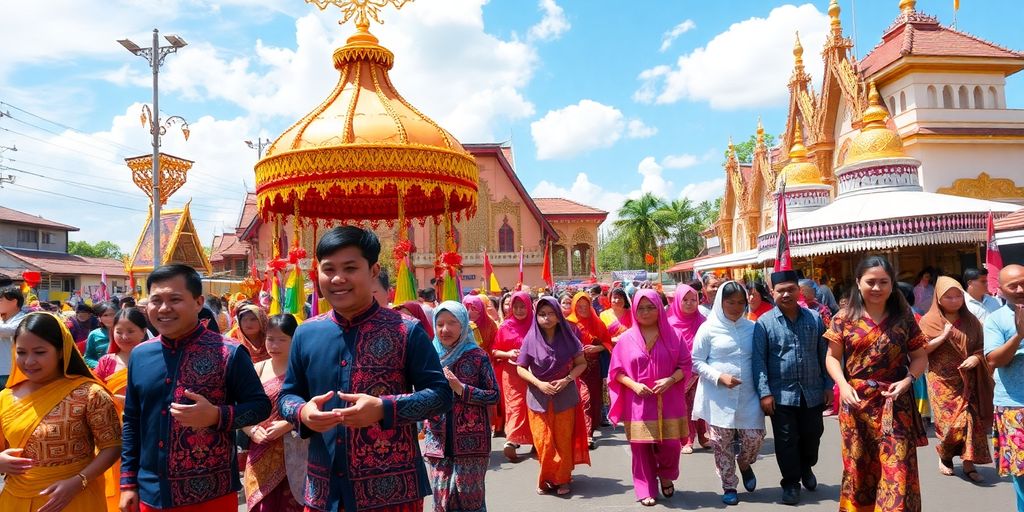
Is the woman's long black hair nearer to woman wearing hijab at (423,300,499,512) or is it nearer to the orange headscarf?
the orange headscarf

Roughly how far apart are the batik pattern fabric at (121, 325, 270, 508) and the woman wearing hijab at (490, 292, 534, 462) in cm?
374

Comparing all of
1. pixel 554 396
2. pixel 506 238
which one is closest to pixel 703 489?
pixel 554 396

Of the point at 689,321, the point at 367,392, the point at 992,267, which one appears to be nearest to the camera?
the point at 367,392

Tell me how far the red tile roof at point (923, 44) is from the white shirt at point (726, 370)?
18043 mm

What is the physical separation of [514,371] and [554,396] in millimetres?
1042

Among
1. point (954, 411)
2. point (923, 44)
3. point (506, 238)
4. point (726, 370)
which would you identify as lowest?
point (954, 411)

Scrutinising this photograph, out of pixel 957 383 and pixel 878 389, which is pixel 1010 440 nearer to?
pixel 878 389

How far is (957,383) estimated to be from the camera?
558cm

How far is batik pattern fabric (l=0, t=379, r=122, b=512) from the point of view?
2814 millimetres

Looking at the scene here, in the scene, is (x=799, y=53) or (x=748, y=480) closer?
(x=748, y=480)

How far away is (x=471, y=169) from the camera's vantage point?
10.5 metres

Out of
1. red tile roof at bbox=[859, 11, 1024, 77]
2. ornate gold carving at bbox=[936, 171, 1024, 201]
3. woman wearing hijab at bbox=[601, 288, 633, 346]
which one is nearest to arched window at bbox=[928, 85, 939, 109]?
red tile roof at bbox=[859, 11, 1024, 77]

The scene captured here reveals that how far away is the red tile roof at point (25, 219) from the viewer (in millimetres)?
34656

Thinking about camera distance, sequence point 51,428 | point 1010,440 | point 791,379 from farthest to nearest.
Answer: point 791,379 < point 1010,440 < point 51,428
